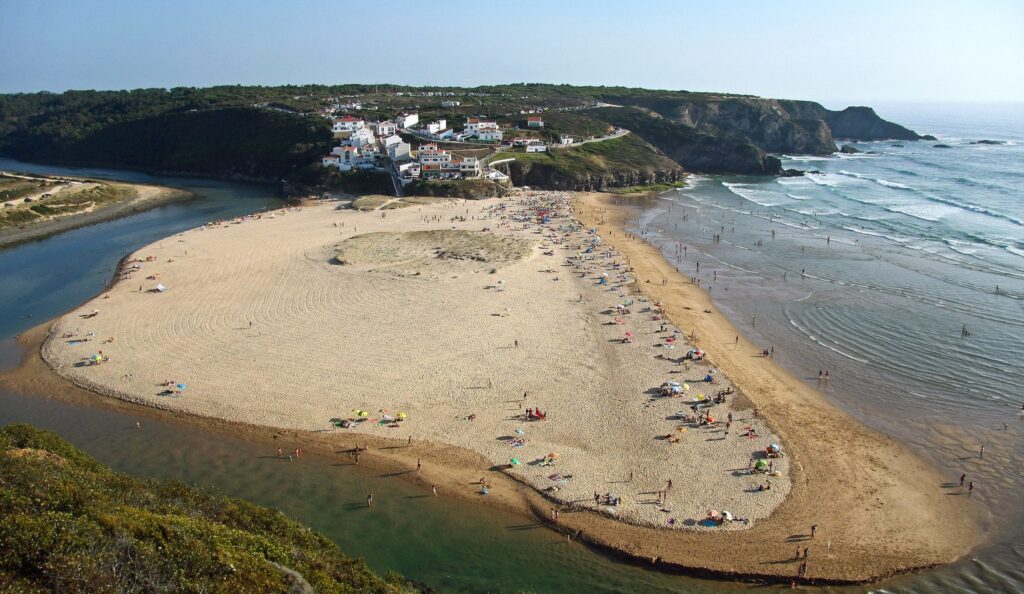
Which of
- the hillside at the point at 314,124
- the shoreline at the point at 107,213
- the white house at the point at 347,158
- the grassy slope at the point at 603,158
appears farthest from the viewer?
the hillside at the point at 314,124

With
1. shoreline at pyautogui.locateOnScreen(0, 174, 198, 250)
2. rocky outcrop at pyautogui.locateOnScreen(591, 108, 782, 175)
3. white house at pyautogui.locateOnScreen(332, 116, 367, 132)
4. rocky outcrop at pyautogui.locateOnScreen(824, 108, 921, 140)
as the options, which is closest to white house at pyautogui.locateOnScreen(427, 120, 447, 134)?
white house at pyautogui.locateOnScreen(332, 116, 367, 132)

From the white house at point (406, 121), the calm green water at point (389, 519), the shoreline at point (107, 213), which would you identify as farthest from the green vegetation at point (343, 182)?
the calm green water at point (389, 519)

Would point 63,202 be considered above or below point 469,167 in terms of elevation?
below

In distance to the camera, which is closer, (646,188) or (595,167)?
(646,188)

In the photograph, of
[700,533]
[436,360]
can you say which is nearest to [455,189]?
[436,360]

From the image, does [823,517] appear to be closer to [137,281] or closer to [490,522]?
[490,522]

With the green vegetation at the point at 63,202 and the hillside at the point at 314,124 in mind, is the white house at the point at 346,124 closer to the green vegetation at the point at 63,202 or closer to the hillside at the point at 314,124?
the hillside at the point at 314,124

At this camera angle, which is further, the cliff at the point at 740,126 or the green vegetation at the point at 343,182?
the cliff at the point at 740,126

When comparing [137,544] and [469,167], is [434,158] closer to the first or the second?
[469,167]
